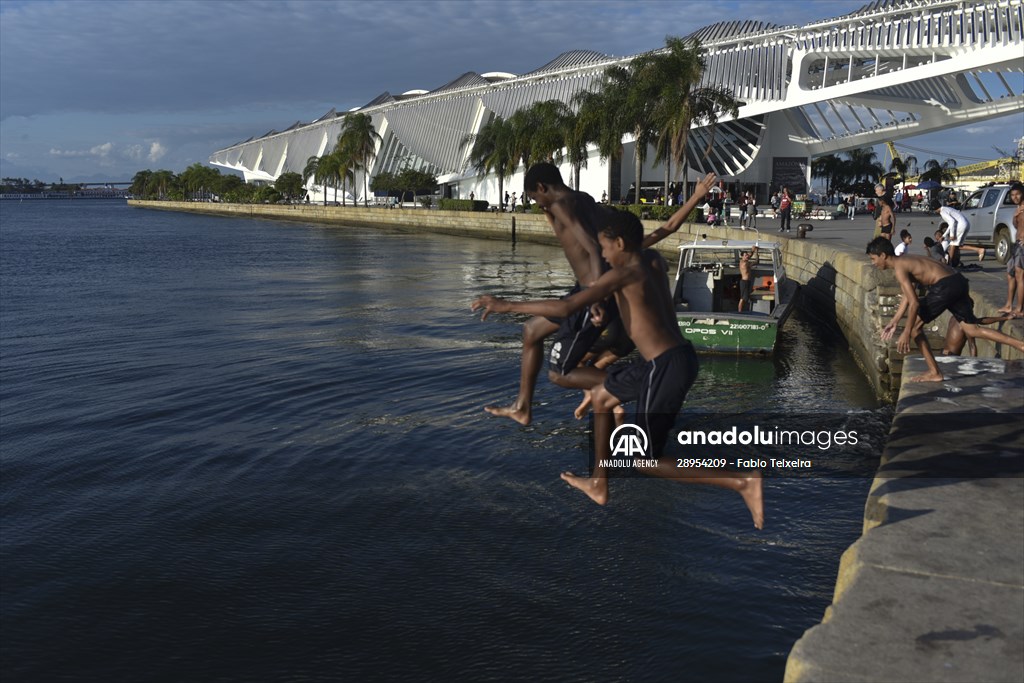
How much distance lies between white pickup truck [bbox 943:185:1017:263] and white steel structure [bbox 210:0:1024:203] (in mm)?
33764

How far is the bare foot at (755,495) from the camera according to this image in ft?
19.2

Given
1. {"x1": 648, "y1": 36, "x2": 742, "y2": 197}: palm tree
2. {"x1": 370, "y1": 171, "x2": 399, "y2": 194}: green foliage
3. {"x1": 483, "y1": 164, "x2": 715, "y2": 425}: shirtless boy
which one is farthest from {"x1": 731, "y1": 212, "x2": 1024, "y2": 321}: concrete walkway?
{"x1": 370, "y1": 171, "x2": 399, "y2": 194}: green foliage

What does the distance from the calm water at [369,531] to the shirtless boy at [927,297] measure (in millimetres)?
2041

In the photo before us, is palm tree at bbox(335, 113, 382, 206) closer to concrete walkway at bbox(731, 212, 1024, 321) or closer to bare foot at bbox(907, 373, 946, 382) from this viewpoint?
concrete walkway at bbox(731, 212, 1024, 321)

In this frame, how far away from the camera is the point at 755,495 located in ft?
19.5

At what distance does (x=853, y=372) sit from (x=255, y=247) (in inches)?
1852

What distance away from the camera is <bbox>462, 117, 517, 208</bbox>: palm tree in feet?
241

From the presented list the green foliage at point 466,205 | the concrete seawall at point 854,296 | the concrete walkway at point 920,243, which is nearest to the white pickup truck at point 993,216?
the concrete walkway at point 920,243

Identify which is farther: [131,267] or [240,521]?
[131,267]

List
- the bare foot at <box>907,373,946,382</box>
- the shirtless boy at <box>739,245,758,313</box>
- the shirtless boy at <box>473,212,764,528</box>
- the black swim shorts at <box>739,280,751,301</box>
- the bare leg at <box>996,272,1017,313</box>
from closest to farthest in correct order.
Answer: the shirtless boy at <box>473,212,764,528</box> < the bare foot at <box>907,373,946,382</box> < the bare leg at <box>996,272,1017,313</box> < the shirtless boy at <box>739,245,758,313</box> < the black swim shorts at <box>739,280,751,301</box>

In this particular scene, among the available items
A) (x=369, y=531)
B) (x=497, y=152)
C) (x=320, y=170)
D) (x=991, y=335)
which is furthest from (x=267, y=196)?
(x=991, y=335)

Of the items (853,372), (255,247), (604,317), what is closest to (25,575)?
(604,317)

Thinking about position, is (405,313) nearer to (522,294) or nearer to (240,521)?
(522,294)

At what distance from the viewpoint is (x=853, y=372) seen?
1909 cm
